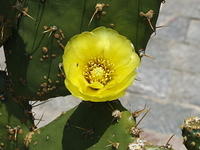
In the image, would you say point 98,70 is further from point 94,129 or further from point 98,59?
point 94,129

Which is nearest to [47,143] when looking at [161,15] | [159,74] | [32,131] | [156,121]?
[32,131]

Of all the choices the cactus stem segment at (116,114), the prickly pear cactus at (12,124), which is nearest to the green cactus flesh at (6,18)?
the prickly pear cactus at (12,124)

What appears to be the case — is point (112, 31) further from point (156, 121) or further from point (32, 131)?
point (156, 121)

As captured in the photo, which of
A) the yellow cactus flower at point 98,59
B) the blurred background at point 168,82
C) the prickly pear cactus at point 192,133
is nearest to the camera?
the yellow cactus flower at point 98,59

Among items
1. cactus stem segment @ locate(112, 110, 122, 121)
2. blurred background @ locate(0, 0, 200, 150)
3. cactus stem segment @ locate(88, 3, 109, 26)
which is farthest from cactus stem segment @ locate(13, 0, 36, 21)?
blurred background @ locate(0, 0, 200, 150)

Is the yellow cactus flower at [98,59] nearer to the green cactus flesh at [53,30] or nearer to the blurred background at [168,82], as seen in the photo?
the green cactus flesh at [53,30]

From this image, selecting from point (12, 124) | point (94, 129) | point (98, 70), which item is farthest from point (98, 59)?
point (12, 124)
